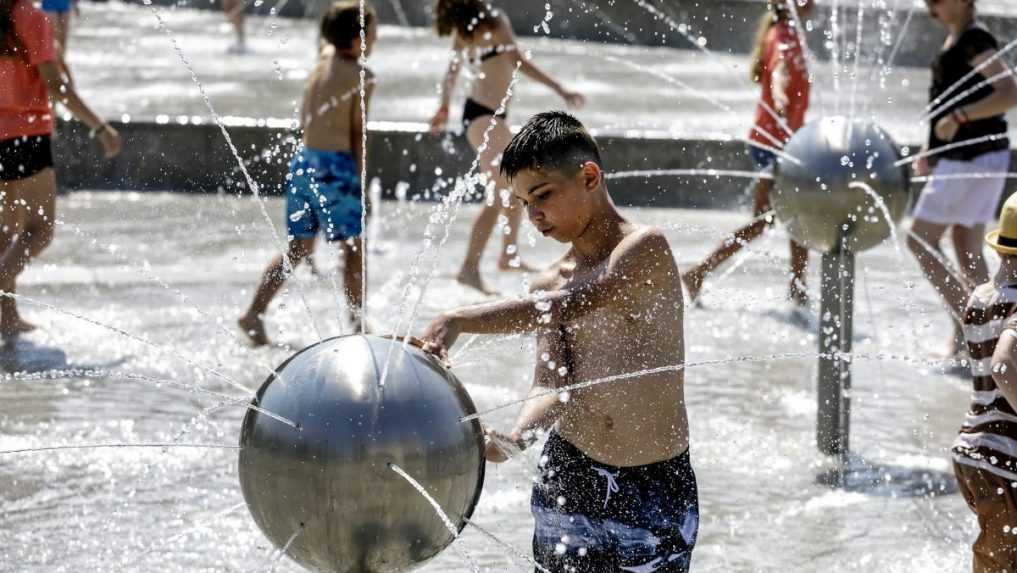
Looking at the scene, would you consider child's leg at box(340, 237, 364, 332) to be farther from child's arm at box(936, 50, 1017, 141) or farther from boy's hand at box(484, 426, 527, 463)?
boy's hand at box(484, 426, 527, 463)

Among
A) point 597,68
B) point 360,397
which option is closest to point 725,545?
point 360,397

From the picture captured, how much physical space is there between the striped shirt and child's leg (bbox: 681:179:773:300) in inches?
33.7

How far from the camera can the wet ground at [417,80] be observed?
13750mm

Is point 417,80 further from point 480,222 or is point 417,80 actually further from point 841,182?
point 841,182

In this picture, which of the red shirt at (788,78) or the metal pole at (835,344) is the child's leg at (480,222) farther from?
the metal pole at (835,344)

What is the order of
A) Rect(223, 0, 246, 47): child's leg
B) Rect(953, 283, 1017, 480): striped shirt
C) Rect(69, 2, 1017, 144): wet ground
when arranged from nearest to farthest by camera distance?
Rect(953, 283, 1017, 480): striped shirt < Rect(69, 2, 1017, 144): wet ground < Rect(223, 0, 246, 47): child's leg

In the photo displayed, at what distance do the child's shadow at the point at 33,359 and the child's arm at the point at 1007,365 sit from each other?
14.5 ft

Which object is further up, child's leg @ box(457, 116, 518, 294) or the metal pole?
the metal pole

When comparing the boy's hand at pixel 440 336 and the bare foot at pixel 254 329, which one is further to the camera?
the bare foot at pixel 254 329

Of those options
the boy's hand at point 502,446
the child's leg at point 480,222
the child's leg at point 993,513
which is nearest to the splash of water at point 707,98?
the child's leg at point 480,222

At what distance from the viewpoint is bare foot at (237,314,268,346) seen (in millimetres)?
7824

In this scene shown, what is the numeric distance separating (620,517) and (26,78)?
193 inches

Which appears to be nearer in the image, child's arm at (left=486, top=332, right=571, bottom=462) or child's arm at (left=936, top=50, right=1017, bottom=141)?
child's arm at (left=486, top=332, right=571, bottom=462)

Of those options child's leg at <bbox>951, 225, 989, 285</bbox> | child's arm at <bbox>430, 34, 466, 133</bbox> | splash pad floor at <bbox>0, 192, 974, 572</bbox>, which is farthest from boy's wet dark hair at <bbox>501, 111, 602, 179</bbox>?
child's arm at <bbox>430, 34, 466, 133</bbox>
